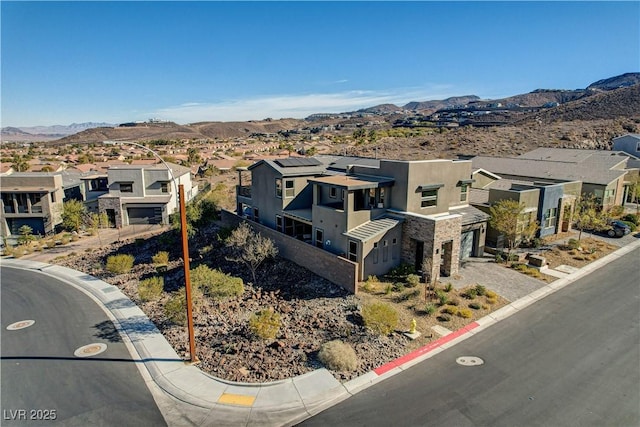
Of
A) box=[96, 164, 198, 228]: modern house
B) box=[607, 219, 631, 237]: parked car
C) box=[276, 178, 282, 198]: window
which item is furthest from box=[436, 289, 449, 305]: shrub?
box=[96, 164, 198, 228]: modern house

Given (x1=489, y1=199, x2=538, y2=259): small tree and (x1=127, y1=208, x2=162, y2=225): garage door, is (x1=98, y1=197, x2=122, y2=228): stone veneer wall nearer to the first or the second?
(x1=127, y1=208, x2=162, y2=225): garage door

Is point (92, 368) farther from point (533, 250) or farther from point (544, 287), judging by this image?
point (533, 250)

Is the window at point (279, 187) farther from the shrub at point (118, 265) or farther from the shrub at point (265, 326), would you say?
the shrub at point (265, 326)

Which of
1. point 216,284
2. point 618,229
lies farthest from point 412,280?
point 618,229

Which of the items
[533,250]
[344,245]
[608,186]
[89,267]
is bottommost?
[89,267]

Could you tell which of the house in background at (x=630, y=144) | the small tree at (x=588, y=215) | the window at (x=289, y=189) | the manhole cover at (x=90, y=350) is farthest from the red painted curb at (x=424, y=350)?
the house in background at (x=630, y=144)

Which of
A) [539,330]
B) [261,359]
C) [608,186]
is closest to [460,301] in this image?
[539,330]
